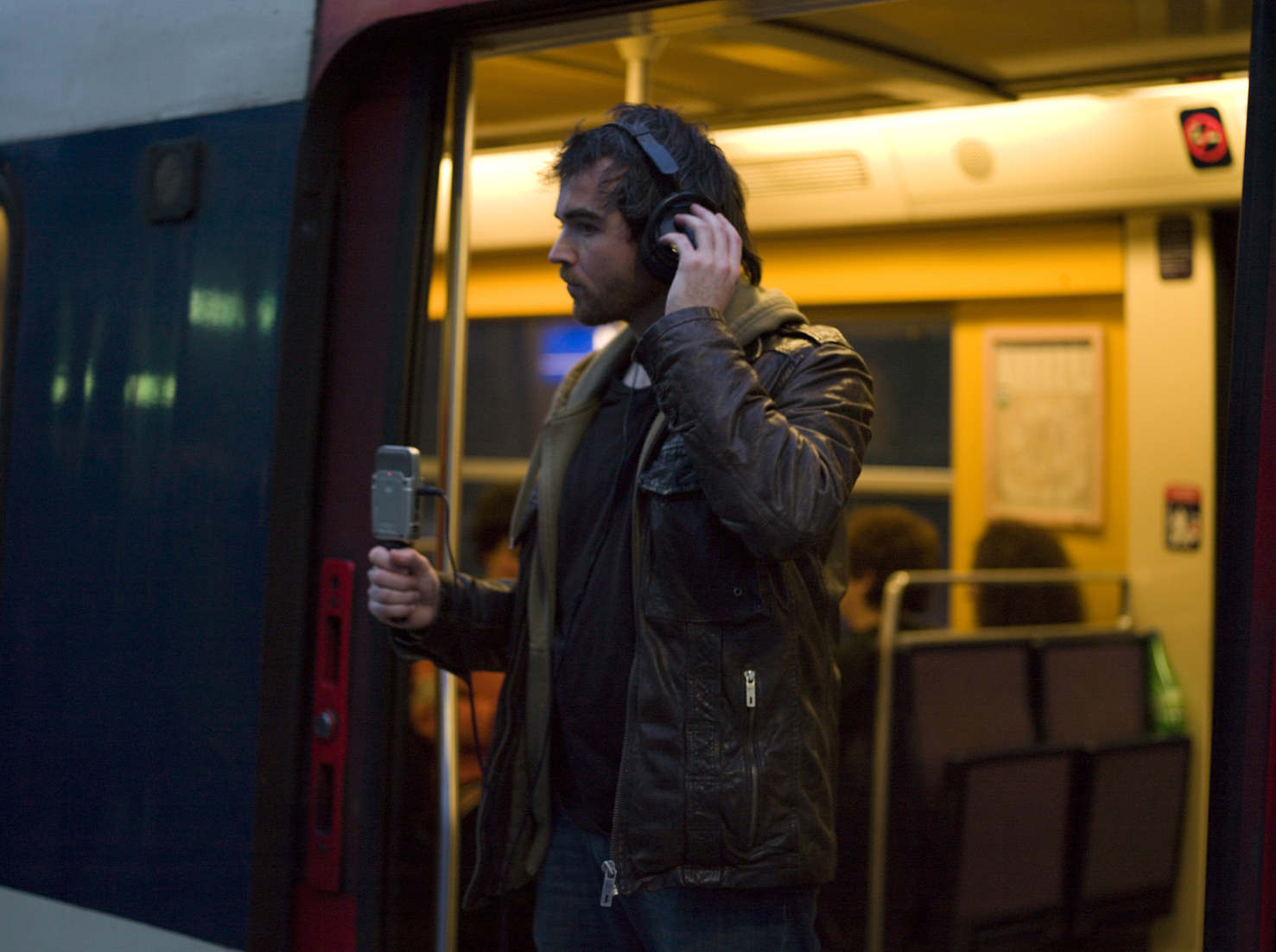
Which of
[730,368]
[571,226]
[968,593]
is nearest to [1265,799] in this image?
[730,368]

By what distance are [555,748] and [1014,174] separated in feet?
8.49

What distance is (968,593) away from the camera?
4.38 metres

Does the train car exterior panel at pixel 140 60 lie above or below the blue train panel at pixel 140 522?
above

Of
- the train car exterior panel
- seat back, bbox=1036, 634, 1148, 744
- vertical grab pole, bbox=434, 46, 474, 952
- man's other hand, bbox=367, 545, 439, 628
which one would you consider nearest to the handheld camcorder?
man's other hand, bbox=367, 545, 439, 628

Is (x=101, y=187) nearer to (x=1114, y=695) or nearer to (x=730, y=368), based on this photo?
(x=730, y=368)

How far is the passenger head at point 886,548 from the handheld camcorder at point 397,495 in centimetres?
250

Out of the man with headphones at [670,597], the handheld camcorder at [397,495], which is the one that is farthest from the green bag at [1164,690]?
the handheld camcorder at [397,495]

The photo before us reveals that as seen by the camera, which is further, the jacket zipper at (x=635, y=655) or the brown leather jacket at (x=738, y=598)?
the jacket zipper at (x=635, y=655)

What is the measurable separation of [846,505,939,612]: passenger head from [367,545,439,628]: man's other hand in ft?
8.03

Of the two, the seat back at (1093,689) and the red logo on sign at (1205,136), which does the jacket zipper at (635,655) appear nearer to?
the red logo on sign at (1205,136)

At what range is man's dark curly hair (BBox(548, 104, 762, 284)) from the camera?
1867mm

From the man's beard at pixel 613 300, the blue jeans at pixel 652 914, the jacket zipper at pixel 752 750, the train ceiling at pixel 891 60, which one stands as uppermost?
the train ceiling at pixel 891 60

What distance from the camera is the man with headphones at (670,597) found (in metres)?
1.65

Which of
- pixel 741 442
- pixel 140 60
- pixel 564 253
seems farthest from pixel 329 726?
pixel 140 60
